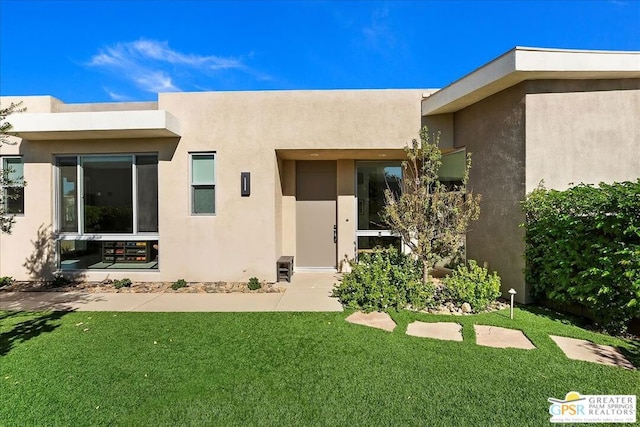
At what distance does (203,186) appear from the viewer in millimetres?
7816

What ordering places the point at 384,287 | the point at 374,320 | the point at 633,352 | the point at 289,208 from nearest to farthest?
the point at 633,352 → the point at 374,320 → the point at 384,287 → the point at 289,208

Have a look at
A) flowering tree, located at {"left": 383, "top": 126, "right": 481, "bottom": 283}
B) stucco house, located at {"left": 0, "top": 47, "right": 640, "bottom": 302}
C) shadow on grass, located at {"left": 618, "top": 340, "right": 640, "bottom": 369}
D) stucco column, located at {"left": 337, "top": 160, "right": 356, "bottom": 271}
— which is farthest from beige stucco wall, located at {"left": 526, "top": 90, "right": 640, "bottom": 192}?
stucco column, located at {"left": 337, "top": 160, "right": 356, "bottom": 271}

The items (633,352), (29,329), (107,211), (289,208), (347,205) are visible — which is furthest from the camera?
(289,208)

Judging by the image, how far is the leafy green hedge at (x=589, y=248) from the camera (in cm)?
416

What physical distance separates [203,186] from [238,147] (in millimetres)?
1312

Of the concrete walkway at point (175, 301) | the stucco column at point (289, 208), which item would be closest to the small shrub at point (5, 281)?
the concrete walkway at point (175, 301)

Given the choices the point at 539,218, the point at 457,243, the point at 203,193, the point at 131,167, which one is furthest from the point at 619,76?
the point at 131,167

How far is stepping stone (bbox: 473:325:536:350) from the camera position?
4176 millimetres

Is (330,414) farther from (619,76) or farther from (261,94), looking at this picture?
(619,76)

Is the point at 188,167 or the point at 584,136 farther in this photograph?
the point at 188,167

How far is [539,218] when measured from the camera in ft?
18.3

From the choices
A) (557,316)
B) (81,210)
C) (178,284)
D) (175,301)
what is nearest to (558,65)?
(557,316)

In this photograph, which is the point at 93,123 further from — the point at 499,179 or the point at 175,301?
the point at 499,179

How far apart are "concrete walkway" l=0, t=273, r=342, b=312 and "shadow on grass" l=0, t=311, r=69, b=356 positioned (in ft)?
1.35
